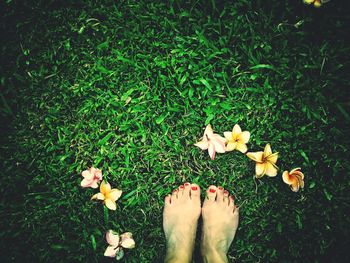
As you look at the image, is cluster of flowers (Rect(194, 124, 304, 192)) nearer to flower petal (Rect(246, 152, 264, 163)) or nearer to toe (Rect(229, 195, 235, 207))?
flower petal (Rect(246, 152, 264, 163))

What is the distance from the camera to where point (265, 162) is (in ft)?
7.16

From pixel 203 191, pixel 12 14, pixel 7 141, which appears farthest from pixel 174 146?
pixel 12 14

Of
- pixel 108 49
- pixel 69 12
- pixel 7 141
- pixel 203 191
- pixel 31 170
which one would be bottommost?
pixel 203 191

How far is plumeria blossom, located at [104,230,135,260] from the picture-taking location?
2277 mm

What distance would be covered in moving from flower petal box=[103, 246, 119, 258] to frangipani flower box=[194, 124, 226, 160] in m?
1.00

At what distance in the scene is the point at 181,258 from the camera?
7.36 ft

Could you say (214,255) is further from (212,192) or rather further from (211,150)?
(211,150)

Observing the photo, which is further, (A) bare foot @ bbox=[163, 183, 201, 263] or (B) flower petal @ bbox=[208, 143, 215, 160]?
(A) bare foot @ bbox=[163, 183, 201, 263]

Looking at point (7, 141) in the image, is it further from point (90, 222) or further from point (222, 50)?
point (222, 50)

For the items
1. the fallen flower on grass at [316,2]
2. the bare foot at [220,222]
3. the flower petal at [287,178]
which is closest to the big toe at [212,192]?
the bare foot at [220,222]

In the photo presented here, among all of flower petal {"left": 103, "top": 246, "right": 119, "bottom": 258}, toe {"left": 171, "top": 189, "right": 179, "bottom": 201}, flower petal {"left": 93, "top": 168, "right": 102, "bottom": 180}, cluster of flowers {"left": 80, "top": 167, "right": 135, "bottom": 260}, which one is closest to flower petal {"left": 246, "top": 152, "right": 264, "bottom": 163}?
toe {"left": 171, "top": 189, "right": 179, "bottom": 201}

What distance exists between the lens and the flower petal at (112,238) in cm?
228

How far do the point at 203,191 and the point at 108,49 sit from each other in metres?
1.31

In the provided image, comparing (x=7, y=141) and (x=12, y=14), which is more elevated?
(x=12, y=14)
